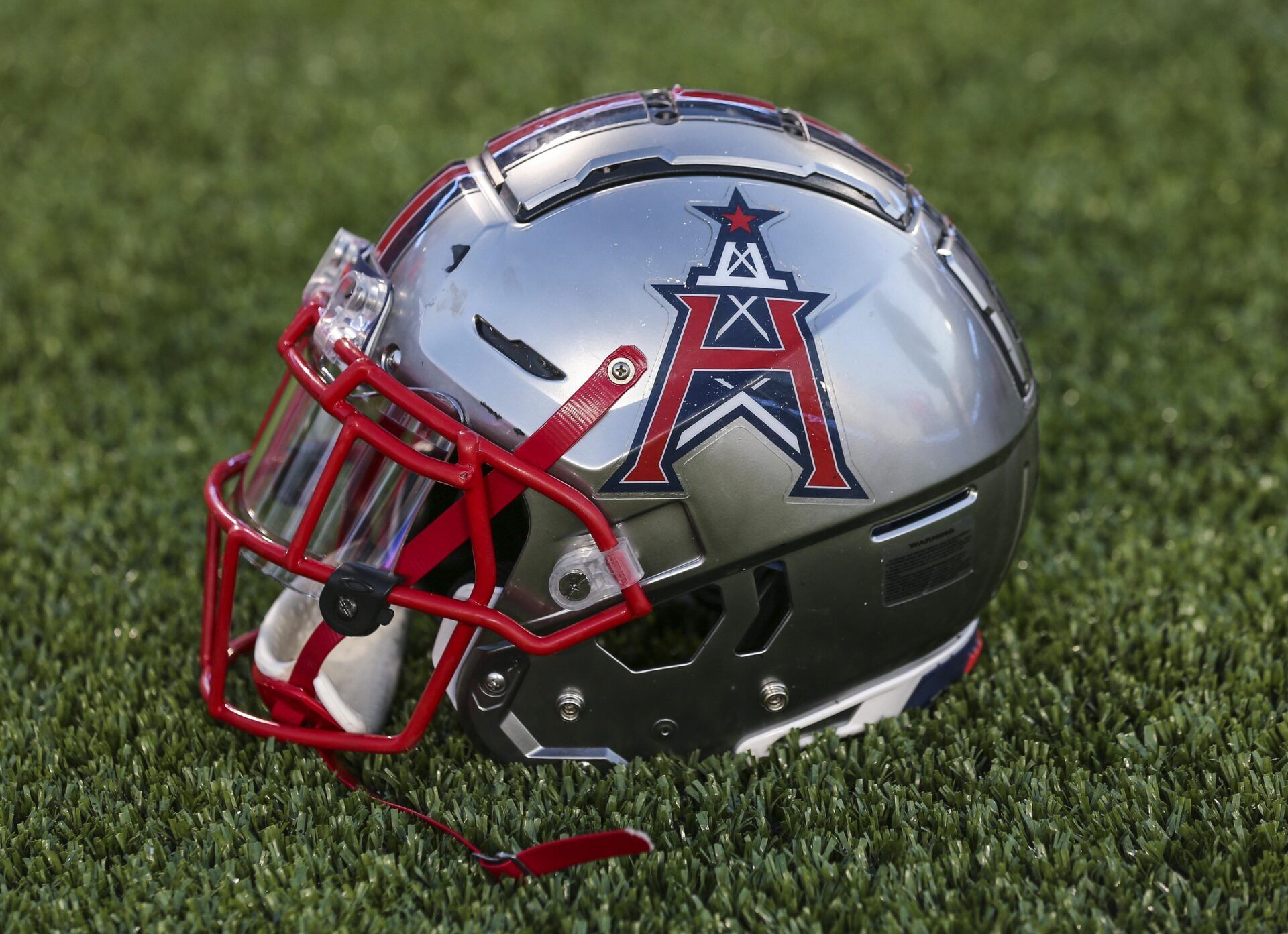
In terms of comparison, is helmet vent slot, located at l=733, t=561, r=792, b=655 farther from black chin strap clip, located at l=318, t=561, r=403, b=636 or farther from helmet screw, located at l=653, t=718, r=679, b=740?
black chin strap clip, located at l=318, t=561, r=403, b=636

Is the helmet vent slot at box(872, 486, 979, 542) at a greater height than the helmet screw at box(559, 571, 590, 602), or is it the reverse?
the helmet screw at box(559, 571, 590, 602)

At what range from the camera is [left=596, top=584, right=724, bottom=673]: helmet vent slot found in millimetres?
2576

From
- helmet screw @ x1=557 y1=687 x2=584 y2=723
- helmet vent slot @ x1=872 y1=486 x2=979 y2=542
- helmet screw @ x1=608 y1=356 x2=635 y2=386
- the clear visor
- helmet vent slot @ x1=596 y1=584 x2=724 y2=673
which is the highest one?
helmet screw @ x1=608 y1=356 x2=635 y2=386

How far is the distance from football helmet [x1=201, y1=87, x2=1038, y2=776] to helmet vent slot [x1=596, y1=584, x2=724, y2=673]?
1.18 ft

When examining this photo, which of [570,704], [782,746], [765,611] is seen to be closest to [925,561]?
[765,611]

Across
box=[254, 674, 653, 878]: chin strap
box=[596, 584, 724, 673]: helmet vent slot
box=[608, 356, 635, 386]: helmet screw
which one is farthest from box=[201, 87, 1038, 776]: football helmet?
box=[596, 584, 724, 673]: helmet vent slot

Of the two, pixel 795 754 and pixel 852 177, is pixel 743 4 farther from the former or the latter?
pixel 795 754

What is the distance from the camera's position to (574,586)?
6.54 feet

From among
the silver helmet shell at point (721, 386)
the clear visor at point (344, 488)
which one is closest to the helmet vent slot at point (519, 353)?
the silver helmet shell at point (721, 386)

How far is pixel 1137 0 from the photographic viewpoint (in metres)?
5.61

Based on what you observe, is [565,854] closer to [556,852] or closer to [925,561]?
[556,852]

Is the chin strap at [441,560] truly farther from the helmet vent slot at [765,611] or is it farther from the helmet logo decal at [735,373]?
the helmet vent slot at [765,611]

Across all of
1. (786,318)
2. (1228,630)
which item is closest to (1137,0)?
(1228,630)

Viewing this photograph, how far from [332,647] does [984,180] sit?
126 inches
